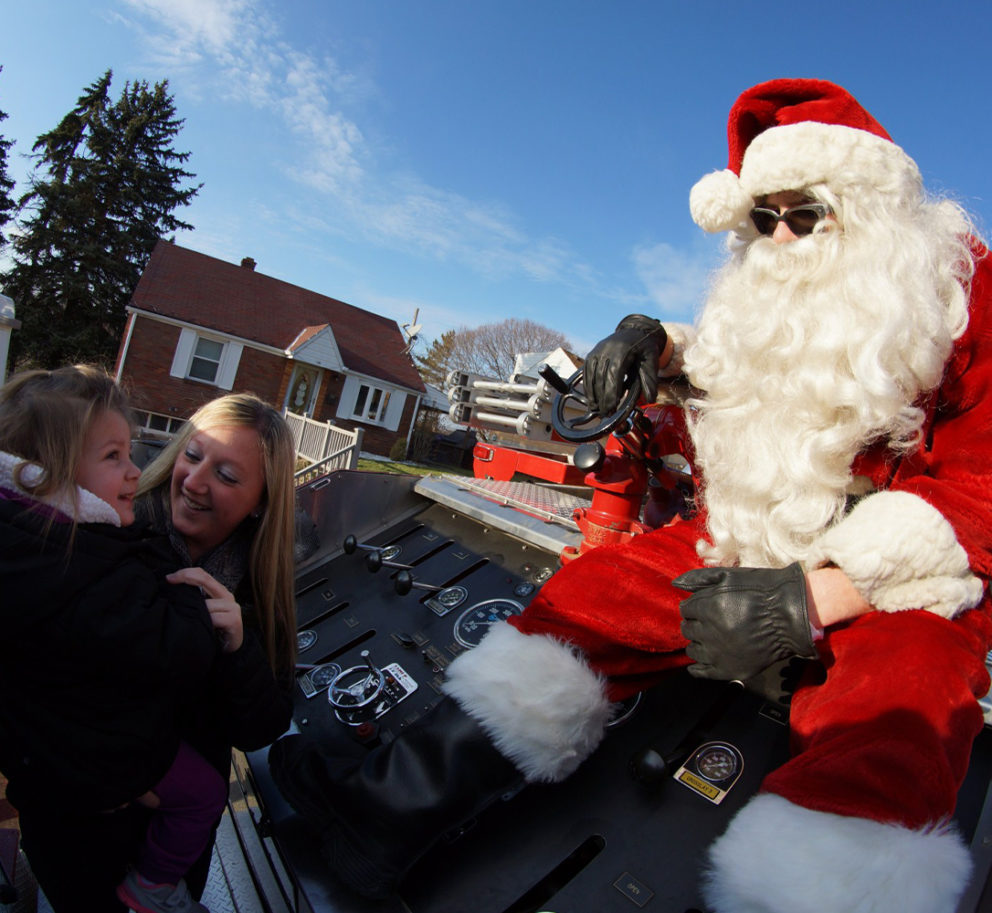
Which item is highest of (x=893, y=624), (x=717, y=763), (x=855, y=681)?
(x=893, y=624)

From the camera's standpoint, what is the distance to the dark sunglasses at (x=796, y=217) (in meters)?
1.68

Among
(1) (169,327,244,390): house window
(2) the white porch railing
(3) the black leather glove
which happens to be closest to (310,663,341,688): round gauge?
(3) the black leather glove

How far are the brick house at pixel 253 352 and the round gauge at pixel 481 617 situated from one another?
14.5 m

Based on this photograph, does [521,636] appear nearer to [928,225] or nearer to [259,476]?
[259,476]

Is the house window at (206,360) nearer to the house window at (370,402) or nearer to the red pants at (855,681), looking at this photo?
the house window at (370,402)

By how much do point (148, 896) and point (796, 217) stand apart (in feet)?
7.74

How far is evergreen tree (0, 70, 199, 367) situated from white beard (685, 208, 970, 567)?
73.2ft

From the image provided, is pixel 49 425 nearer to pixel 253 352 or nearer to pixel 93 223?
pixel 253 352

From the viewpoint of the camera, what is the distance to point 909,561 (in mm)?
1327

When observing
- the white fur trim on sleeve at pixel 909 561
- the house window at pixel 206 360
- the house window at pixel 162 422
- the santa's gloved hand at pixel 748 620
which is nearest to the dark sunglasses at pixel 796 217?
the white fur trim on sleeve at pixel 909 561

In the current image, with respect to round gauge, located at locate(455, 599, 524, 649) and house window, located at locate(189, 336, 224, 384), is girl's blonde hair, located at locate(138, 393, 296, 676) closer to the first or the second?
round gauge, located at locate(455, 599, 524, 649)

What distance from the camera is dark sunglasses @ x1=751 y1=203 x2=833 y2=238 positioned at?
168 centimetres

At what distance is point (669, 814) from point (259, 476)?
57.2 inches

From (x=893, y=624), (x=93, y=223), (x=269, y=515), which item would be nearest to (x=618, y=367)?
(x=893, y=624)
